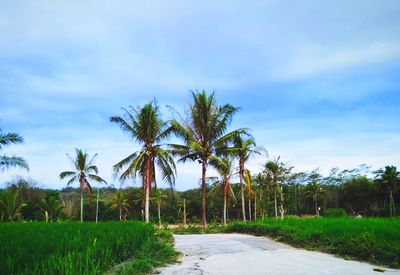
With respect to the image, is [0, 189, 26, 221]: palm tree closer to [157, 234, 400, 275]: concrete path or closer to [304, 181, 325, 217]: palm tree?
[157, 234, 400, 275]: concrete path

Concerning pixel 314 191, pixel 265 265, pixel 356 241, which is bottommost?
pixel 265 265

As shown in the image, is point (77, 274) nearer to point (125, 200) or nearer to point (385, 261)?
point (385, 261)

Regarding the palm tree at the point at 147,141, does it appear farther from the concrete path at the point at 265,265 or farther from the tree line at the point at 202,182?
the concrete path at the point at 265,265

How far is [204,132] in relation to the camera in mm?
20188

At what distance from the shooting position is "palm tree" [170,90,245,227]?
20016 mm

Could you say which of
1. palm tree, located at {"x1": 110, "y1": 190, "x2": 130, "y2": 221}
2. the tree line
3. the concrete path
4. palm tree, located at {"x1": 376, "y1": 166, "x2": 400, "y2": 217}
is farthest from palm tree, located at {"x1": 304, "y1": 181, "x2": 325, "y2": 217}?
the concrete path

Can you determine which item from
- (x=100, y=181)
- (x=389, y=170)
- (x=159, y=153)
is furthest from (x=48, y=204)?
(x=389, y=170)

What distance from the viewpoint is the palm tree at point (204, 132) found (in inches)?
788

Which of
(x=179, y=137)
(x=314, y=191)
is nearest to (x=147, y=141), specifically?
(x=179, y=137)

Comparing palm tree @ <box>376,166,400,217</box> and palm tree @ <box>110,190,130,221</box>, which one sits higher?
palm tree @ <box>376,166,400,217</box>

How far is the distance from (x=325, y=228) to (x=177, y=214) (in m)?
48.1

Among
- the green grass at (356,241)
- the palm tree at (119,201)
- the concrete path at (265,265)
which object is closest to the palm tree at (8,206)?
the palm tree at (119,201)

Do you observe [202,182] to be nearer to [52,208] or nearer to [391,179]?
[52,208]

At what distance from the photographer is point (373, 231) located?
26.8ft
